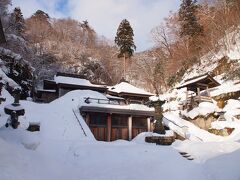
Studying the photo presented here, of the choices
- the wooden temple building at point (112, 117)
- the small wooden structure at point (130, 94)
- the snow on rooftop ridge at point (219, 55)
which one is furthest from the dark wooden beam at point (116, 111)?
the snow on rooftop ridge at point (219, 55)

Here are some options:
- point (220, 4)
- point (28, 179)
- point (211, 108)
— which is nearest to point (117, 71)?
point (220, 4)

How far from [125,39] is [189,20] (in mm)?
13806

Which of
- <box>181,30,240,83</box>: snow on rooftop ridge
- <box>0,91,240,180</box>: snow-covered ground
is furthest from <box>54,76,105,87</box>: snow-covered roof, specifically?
<box>181,30,240,83</box>: snow on rooftop ridge

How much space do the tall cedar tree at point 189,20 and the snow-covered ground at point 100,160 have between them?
29.9 m

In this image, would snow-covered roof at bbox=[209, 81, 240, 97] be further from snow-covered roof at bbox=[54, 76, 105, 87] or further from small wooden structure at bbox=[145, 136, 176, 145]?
snow-covered roof at bbox=[54, 76, 105, 87]

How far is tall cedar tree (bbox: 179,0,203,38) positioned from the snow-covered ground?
2992 cm

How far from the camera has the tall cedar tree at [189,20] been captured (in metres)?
45.5

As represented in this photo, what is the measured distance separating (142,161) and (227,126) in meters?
15.8

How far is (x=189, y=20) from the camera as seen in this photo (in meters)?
46.3

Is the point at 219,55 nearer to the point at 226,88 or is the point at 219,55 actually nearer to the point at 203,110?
the point at 226,88

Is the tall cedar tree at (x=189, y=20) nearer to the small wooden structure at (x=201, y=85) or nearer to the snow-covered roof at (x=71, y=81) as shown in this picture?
the small wooden structure at (x=201, y=85)

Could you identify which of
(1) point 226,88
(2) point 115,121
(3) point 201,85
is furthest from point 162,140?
(1) point 226,88

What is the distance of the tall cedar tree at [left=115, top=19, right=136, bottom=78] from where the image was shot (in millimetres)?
53562

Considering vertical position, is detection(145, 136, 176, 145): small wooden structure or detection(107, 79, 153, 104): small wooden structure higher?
detection(107, 79, 153, 104): small wooden structure
